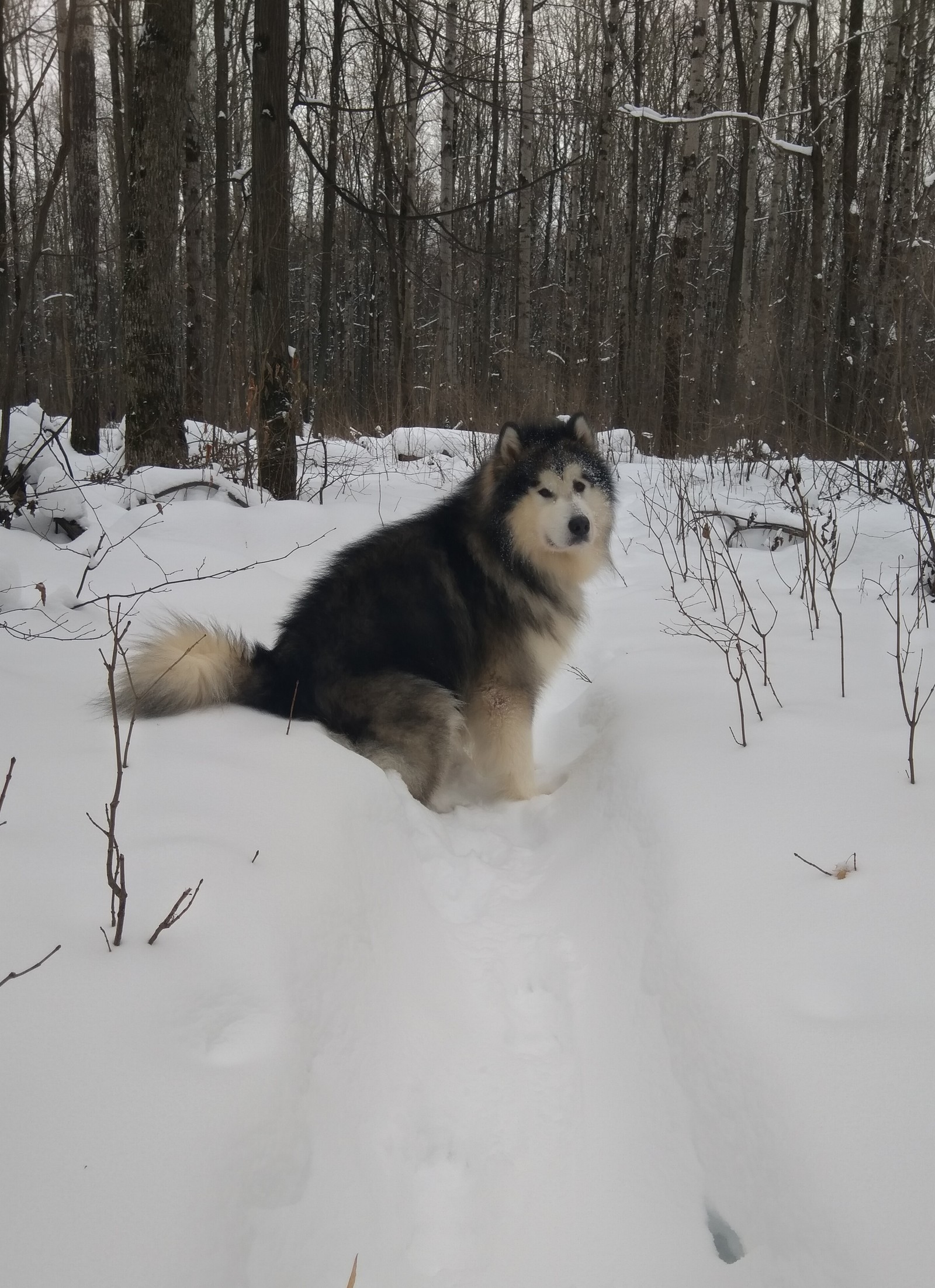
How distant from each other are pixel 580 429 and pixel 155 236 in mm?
4508

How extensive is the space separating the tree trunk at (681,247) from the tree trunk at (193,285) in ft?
21.6

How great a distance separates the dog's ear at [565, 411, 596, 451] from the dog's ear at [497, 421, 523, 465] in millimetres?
242

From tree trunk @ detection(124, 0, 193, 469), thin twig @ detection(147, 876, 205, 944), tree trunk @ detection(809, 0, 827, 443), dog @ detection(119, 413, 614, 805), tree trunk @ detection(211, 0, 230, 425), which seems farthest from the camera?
tree trunk @ detection(809, 0, 827, 443)

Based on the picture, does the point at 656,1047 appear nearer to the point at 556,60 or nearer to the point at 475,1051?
the point at 475,1051

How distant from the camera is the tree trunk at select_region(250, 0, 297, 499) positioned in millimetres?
6148

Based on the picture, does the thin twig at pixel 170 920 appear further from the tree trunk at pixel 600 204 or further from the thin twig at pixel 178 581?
the tree trunk at pixel 600 204

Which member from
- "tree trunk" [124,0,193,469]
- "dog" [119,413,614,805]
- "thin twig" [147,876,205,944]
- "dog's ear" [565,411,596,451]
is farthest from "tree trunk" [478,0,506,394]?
"thin twig" [147,876,205,944]

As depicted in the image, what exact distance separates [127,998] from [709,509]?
6000mm

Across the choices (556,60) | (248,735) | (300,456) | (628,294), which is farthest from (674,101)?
(248,735)

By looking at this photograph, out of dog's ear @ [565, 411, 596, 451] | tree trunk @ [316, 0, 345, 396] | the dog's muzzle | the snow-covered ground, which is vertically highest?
tree trunk @ [316, 0, 345, 396]

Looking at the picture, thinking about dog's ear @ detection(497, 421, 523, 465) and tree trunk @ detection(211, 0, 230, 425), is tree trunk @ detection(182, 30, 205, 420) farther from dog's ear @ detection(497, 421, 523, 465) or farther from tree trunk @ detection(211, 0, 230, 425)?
dog's ear @ detection(497, 421, 523, 465)

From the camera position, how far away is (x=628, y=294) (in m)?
16.7

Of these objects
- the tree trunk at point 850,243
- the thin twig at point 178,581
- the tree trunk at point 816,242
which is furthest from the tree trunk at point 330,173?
the tree trunk at point 850,243

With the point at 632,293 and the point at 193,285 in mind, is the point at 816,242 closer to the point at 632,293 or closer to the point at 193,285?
the point at 632,293
